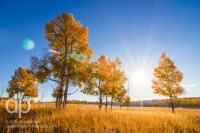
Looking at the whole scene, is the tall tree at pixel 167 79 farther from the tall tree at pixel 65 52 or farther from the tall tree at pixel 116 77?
the tall tree at pixel 65 52

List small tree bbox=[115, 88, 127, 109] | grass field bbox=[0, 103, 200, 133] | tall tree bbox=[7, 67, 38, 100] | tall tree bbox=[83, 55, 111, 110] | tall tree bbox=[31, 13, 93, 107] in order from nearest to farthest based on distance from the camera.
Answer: grass field bbox=[0, 103, 200, 133] → tall tree bbox=[31, 13, 93, 107] → tall tree bbox=[83, 55, 111, 110] → tall tree bbox=[7, 67, 38, 100] → small tree bbox=[115, 88, 127, 109]

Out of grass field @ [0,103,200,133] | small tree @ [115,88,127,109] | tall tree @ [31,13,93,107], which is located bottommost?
small tree @ [115,88,127,109]

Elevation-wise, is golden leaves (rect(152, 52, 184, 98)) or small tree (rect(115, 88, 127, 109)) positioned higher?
golden leaves (rect(152, 52, 184, 98))

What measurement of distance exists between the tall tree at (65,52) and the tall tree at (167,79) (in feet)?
46.9

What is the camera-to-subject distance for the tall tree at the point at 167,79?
2138 cm

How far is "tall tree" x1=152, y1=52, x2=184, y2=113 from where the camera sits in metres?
21.4

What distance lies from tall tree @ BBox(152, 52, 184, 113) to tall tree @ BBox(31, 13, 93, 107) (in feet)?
46.9

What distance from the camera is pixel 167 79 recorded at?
2175 cm

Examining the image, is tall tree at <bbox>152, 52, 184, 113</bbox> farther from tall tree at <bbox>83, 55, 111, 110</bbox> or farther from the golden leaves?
tall tree at <bbox>83, 55, 111, 110</bbox>

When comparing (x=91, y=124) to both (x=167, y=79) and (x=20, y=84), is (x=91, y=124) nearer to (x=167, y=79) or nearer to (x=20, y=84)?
(x=167, y=79)

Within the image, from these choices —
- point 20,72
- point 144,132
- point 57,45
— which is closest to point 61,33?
point 57,45

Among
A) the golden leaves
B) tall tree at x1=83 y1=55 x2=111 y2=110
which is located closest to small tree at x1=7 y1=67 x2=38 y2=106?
tall tree at x1=83 y1=55 x2=111 y2=110

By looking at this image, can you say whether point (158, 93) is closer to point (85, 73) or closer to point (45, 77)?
point (85, 73)

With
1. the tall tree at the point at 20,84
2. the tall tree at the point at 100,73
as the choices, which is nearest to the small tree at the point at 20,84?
the tall tree at the point at 20,84
